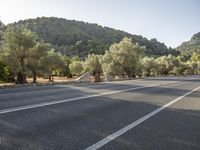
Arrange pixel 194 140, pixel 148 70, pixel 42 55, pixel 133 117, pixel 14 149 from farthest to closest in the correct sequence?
pixel 148 70, pixel 42 55, pixel 133 117, pixel 194 140, pixel 14 149

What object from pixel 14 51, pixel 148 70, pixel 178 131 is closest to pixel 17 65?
pixel 14 51

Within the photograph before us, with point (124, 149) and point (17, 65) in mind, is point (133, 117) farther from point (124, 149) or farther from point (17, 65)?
point (17, 65)

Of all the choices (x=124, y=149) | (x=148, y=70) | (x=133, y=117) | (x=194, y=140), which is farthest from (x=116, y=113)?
(x=148, y=70)

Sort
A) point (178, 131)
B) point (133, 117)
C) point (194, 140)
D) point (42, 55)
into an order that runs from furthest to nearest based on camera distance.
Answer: point (42, 55) → point (133, 117) → point (178, 131) → point (194, 140)

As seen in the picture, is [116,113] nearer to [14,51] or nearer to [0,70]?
[14,51]

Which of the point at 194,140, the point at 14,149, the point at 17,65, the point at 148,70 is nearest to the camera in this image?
the point at 14,149

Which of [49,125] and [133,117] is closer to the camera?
[49,125]

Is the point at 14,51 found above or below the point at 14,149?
above

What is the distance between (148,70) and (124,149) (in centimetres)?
10748

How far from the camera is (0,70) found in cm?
4912

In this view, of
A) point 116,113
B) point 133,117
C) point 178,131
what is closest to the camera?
point 178,131

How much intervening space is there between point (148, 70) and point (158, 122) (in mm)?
104265

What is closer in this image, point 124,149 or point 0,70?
point 124,149

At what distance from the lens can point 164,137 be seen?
6.87 meters
